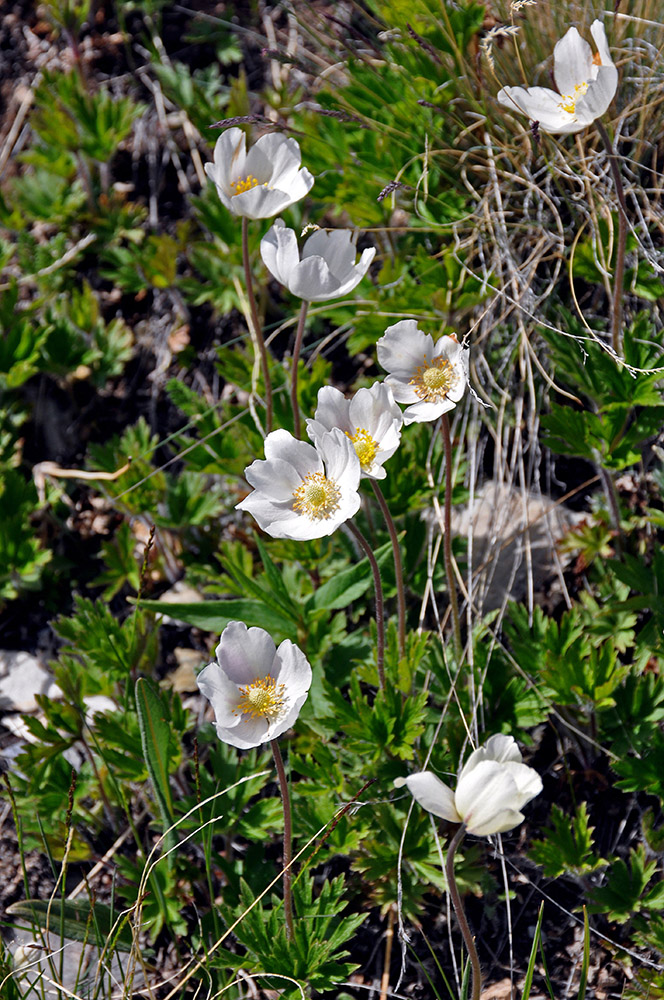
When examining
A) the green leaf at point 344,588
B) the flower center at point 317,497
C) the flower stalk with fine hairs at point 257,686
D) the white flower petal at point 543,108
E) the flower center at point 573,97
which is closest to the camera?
the flower stalk with fine hairs at point 257,686

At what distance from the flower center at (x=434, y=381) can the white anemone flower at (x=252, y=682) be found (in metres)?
0.72

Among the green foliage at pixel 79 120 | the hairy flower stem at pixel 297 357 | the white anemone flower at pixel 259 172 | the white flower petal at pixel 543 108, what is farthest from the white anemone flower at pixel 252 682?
the green foliage at pixel 79 120

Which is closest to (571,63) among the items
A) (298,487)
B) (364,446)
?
(364,446)

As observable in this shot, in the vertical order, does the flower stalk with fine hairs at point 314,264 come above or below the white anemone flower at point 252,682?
above

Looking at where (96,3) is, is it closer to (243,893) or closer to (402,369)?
(402,369)

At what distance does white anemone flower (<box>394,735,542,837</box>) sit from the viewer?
1.69m

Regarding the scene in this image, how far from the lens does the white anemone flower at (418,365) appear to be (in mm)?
2223

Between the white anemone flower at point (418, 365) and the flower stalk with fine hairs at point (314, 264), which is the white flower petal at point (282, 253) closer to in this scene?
the flower stalk with fine hairs at point (314, 264)

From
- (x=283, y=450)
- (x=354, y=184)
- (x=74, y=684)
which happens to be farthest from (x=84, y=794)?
(x=354, y=184)

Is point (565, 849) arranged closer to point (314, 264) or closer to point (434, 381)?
point (434, 381)

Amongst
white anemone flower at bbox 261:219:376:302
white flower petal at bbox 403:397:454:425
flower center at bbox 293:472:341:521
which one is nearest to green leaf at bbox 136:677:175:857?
flower center at bbox 293:472:341:521

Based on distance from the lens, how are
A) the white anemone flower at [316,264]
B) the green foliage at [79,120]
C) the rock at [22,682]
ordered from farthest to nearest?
the green foliage at [79,120], the rock at [22,682], the white anemone flower at [316,264]

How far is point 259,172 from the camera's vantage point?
2518 mm

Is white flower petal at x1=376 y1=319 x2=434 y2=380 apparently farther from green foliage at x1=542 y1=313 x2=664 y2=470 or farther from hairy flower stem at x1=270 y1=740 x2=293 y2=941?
hairy flower stem at x1=270 y1=740 x2=293 y2=941
